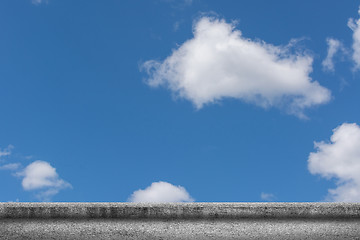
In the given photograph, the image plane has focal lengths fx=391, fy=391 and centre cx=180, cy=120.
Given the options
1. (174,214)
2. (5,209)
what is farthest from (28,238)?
(174,214)

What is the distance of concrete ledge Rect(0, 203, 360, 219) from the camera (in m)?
2.63

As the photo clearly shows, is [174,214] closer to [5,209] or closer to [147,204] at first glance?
[147,204]

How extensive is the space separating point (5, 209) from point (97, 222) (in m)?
0.66

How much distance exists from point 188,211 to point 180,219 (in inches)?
3.0

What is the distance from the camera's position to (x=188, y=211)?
2.63 meters

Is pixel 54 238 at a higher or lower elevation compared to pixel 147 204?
lower

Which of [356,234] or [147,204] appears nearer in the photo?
[356,234]

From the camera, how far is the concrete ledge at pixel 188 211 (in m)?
2.63

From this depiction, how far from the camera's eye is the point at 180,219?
2.62 m

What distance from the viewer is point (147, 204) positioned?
271 centimetres

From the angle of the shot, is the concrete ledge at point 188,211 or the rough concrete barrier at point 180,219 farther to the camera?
the concrete ledge at point 188,211

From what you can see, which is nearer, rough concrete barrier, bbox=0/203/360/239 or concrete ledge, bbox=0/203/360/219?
rough concrete barrier, bbox=0/203/360/239

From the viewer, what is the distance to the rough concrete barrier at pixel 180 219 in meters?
2.52

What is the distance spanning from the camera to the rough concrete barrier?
252 centimetres
